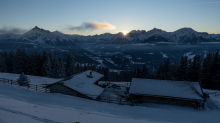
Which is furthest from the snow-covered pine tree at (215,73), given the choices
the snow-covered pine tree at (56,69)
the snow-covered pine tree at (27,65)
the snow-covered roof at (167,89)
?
the snow-covered pine tree at (27,65)

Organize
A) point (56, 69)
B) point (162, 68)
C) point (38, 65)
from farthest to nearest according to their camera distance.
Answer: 1. point (162, 68)
2. point (38, 65)
3. point (56, 69)

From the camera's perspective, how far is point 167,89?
2536 centimetres

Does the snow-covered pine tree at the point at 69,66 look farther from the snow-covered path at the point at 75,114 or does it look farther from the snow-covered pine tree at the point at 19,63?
the snow-covered path at the point at 75,114

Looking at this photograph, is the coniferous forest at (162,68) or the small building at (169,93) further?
the coniferous forest at (162,68)

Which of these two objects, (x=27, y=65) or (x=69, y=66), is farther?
(x=69, y=66)

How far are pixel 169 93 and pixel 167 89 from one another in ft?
4.65

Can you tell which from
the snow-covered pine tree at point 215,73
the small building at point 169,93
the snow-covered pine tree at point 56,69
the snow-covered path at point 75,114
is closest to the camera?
the snow-covered path at point 75,114

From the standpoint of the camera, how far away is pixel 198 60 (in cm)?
4500

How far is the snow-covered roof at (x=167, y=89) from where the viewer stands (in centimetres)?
2355

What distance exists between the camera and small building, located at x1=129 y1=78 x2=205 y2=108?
2289 cm

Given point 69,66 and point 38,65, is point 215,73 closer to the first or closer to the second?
point 69,66

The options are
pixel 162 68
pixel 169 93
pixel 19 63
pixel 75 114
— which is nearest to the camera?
pixel 75 114

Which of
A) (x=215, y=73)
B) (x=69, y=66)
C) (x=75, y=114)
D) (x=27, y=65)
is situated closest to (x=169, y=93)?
(x=75, y=114)

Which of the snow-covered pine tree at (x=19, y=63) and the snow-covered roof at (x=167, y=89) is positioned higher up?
the snow-covered pine tree at (x=19, y=63)
